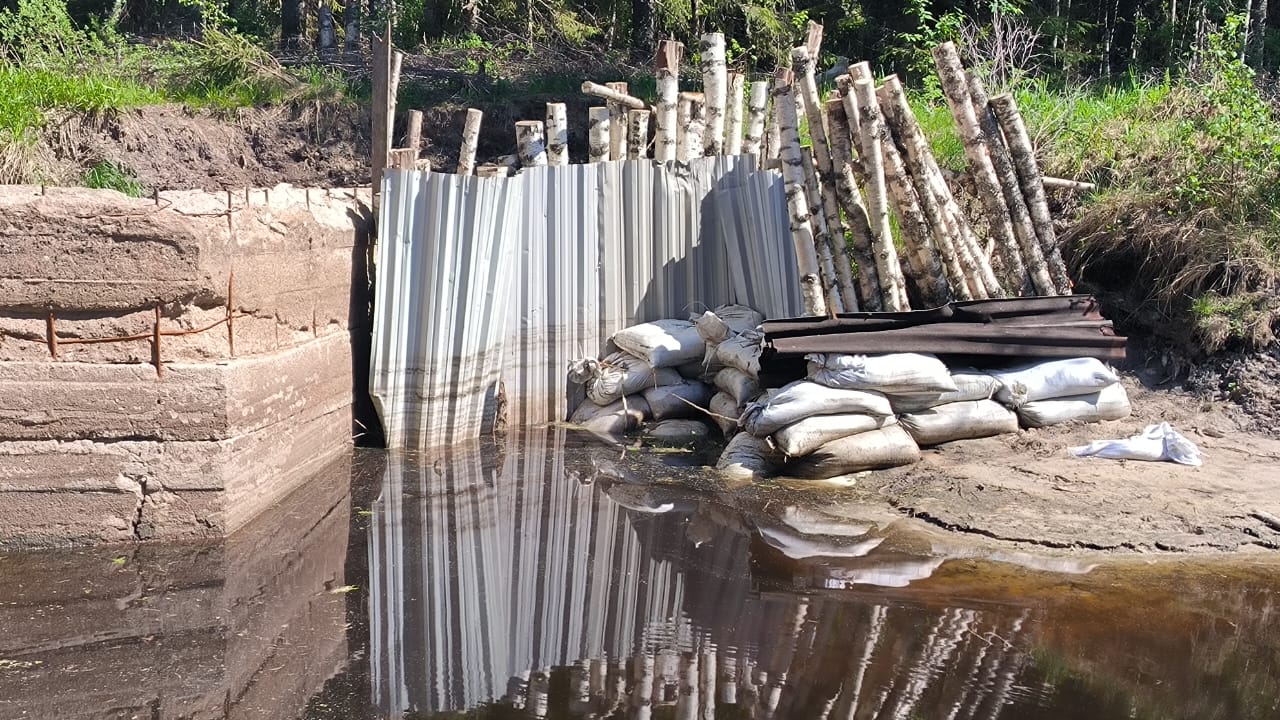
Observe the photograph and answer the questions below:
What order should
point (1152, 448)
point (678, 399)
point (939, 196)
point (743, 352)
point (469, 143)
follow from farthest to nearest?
point (469, 143) → point (678, 399) → point (939, 196) → point (743, 352) → point (1152, 448)

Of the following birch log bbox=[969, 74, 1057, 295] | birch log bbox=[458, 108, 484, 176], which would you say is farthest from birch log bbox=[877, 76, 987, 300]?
birch log bbox=[458, 108, 484, 176]

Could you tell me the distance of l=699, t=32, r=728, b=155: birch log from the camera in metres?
8.31

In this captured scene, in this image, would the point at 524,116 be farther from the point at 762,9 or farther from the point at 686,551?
the point at 686,551

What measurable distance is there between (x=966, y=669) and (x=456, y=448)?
13.1ft

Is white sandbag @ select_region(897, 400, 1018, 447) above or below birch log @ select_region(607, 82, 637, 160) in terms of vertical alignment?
below

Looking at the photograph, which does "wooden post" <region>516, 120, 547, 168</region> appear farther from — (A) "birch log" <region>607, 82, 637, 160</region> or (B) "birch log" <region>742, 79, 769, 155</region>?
(B) "birch log" <region>742, 79, 769, 155</region>

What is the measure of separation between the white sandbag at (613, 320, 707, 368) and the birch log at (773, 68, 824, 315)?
32.6 inches

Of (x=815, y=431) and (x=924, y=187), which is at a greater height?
(x=924, y=187)

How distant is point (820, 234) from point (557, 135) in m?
2.01

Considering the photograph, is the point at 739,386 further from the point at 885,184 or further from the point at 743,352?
the point at 885,184

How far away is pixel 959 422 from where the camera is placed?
703cm

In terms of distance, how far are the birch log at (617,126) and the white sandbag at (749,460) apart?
101 inches

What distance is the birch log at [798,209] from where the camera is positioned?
304 inches

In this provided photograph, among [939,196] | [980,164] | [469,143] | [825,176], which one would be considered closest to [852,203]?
[825,176]
